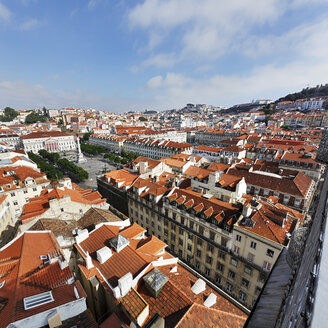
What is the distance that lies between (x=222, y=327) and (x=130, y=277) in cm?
738

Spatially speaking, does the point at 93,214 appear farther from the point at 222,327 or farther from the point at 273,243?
the point at 273,243

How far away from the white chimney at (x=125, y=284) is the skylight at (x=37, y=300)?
173 inches

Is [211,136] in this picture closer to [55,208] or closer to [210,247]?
[210,247]

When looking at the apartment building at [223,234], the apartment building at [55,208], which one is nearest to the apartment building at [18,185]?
the apartment building at [55,208]

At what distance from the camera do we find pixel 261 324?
4383 mm

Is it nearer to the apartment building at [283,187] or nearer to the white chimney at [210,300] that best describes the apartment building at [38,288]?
the white chimney at [210,300]

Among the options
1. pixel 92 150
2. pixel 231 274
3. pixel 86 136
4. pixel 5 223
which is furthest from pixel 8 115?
pixel 231 274

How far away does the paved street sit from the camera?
58344 mm

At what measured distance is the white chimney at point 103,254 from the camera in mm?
15883

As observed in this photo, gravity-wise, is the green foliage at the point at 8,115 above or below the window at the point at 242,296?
above

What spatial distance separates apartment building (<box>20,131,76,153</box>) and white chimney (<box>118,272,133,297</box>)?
12334cm

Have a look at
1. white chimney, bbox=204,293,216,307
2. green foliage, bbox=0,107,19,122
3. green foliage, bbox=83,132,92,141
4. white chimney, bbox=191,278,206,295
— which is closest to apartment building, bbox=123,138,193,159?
green foliage, bbox=83,132,92,141

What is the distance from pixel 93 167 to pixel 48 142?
5658cm

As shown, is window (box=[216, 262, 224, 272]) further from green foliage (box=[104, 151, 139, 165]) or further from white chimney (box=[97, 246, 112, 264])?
green foliage (box=[104, 151, 139, 165])
